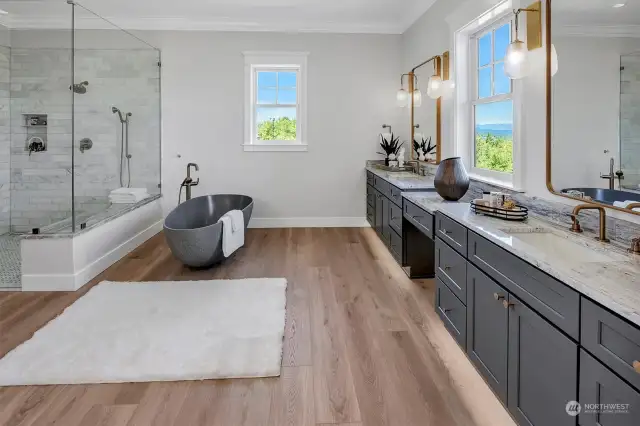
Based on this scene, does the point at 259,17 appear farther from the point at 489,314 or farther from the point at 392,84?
the point at 489,314

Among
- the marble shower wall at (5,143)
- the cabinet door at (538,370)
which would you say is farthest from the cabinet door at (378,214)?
the marble shower wall at (5,143)

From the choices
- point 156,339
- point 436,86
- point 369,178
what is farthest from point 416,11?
point 156,339

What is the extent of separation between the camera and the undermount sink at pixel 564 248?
1.94m

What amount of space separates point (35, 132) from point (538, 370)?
5.62 m

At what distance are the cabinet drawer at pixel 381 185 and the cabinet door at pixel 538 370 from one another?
10.4 feet

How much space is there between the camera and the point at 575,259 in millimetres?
1950

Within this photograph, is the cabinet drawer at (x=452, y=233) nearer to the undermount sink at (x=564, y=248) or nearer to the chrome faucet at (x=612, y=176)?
the undermount sink at (x=564, y=248)

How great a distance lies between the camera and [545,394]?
1.66m

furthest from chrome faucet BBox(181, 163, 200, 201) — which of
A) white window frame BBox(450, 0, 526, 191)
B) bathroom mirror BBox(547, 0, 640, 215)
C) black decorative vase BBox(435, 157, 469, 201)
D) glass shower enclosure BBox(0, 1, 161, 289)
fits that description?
bathroom mirror BBox(547, 0, 640, 215)

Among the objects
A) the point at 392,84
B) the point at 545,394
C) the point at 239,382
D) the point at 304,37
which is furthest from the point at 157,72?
the point at 545,394

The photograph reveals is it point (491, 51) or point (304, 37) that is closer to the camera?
point (491, 51)

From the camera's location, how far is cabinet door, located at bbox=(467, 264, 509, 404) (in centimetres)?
202

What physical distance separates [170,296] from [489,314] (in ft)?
8.45

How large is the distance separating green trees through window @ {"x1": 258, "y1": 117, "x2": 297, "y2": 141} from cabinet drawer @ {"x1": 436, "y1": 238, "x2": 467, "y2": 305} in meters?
4.12
